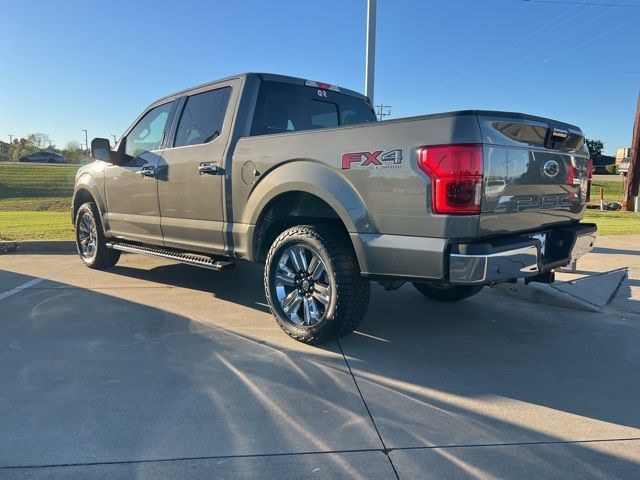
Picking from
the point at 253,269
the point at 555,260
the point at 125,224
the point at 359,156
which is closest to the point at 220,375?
the point at 359,156

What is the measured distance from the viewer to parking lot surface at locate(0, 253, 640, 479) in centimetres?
249

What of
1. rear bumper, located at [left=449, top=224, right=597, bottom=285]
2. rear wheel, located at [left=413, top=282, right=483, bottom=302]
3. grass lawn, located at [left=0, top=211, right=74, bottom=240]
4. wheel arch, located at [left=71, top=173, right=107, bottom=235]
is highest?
wheel arch, located at [left=71, top=173, right=107, bottom=235]

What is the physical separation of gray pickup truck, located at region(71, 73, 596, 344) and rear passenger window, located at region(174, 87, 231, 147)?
0.02 metres

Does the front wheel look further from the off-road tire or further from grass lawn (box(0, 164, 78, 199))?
grass lawn (box(0, 164, 78, 199))

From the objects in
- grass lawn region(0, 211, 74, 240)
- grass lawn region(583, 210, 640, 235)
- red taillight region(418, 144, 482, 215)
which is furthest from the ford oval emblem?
grass lawn region(0, 211, 74, 240)

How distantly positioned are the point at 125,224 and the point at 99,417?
11.6 ft

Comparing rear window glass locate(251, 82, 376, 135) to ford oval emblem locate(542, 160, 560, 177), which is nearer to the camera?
ford oval emblem locate(542, 160, 560, 177)

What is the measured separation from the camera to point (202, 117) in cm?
512

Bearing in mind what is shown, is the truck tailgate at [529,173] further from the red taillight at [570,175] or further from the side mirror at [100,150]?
the side mirror at [100,150]

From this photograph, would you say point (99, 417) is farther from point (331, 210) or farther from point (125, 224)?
point (125, 224)

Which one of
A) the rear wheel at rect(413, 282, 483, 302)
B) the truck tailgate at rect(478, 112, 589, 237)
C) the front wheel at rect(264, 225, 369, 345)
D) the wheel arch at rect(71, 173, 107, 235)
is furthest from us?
the wheel arch at rect(71, 173, 107, 235)

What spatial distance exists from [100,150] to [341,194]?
11.7 feet

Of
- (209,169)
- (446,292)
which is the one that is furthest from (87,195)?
(446,292)

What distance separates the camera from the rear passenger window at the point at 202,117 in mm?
4867
